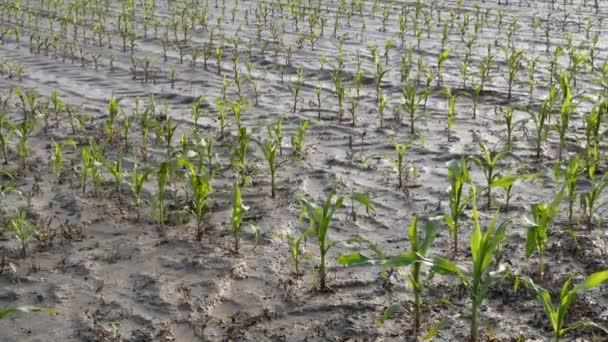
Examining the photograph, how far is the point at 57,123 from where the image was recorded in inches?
229

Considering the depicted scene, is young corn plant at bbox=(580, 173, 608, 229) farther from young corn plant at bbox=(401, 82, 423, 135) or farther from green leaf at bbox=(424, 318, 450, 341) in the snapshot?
young corn plant at bbox=(401, 82, 423, 135)

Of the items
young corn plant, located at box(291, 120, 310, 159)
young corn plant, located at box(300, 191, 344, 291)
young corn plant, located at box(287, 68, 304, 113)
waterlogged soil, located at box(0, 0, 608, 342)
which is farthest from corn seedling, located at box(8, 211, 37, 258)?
young corn plant, located at box(287, 68, 304, 113)

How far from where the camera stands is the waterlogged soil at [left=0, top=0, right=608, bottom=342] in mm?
3027

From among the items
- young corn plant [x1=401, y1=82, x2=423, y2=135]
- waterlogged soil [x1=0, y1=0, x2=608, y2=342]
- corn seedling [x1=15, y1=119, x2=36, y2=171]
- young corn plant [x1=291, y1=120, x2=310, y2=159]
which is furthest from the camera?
young corn plant [x1=401, y1=82, x2=423, y2=135]

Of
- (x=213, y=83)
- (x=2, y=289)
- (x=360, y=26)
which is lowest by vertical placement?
(x=2, y=289)

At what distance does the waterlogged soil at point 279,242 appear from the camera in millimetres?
3027

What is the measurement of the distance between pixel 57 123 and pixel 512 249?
400 cm

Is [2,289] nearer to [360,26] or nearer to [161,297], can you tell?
[161,297]

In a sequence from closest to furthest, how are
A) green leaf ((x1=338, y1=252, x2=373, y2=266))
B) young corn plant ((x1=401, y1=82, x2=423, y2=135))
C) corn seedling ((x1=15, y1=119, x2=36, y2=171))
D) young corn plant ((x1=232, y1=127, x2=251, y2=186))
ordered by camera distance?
green leaf ((x1=338, y1=252, x2=373, y2=266))
young corn plant ((x1=232, y1=127, x2=251, y2=186))
corn seedling ((x1=15, y1=119, x2=36, y2=171))
young corn plant ((x1=401, y1=82, x2=423, y2=135))

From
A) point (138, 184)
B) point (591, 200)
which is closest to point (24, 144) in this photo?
point (138, 184)

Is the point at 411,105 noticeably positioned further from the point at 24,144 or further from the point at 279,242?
the point at 24,144

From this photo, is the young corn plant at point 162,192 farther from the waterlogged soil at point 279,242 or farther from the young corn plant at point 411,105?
the young corn plant at point 411,105

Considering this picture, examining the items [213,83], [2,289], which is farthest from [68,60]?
[2,289]

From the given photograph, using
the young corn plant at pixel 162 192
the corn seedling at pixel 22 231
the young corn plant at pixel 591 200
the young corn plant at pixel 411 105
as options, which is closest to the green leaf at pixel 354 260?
the young corn plant at pixel 162 192
